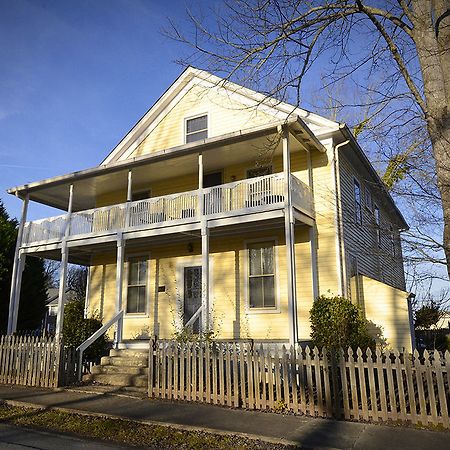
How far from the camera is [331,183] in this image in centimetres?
1271

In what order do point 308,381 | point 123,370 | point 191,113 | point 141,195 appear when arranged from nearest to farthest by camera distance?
point 308,381 < point 123,370 < point 191,113 < point 141,195

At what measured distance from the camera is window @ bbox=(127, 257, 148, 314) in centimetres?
1521

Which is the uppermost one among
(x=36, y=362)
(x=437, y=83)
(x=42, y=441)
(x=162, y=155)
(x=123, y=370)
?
(x=162, y=155)

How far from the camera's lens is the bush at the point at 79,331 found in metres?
12.3

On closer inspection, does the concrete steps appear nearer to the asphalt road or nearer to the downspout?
the asphalt road

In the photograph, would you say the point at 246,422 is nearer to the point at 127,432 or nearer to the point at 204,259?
the point at 127,432

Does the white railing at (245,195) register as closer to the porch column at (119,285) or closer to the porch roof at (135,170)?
the porch roof at (135,170)

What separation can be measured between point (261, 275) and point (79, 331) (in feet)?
19.0

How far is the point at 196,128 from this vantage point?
51.5 ft

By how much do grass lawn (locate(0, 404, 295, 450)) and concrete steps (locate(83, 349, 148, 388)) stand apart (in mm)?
2360

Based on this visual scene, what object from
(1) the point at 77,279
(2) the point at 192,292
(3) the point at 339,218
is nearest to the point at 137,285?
(2) the point at 192,292

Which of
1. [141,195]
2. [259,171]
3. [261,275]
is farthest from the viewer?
[141,195]

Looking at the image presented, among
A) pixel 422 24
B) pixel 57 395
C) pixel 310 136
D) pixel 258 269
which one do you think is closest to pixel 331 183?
pixel 310 136

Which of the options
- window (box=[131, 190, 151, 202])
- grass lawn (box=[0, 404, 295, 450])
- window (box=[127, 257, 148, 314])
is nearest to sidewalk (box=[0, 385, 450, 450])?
grass lawn (box=[0, 404, 295, 450])
